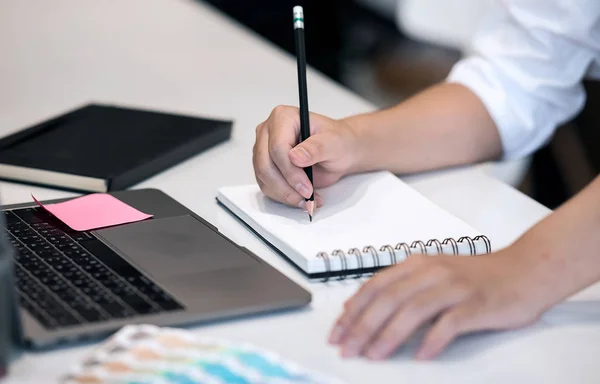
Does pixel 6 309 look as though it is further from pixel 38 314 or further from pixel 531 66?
pixel 531 66

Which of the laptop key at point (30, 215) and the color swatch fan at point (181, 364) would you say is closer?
the color swatch fan at point (181, 364)

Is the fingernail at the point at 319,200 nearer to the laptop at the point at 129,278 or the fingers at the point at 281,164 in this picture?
the fingers at the point at 281,164

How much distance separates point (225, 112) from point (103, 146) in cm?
23

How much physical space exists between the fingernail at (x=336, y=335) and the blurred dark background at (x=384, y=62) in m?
0.87

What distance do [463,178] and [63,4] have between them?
1.03 meters

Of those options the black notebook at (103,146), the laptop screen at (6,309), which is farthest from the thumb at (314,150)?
the laptop screen at (6,309)

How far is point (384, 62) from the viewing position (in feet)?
10.9

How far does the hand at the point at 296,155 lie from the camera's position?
824mm

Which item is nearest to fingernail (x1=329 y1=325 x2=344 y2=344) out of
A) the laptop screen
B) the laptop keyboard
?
the laptop keyboard

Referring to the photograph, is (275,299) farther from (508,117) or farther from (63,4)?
(63,4)

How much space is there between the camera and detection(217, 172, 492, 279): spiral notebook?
733 millimetres

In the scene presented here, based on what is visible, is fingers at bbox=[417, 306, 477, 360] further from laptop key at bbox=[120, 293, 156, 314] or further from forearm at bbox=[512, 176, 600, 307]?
laptop key at bbox=[120, 293, 156, 314]

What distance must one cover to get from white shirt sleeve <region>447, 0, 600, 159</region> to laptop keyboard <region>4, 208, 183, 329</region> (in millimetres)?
545

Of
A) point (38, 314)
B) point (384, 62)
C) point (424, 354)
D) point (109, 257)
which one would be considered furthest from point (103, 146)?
point (384, 62)
